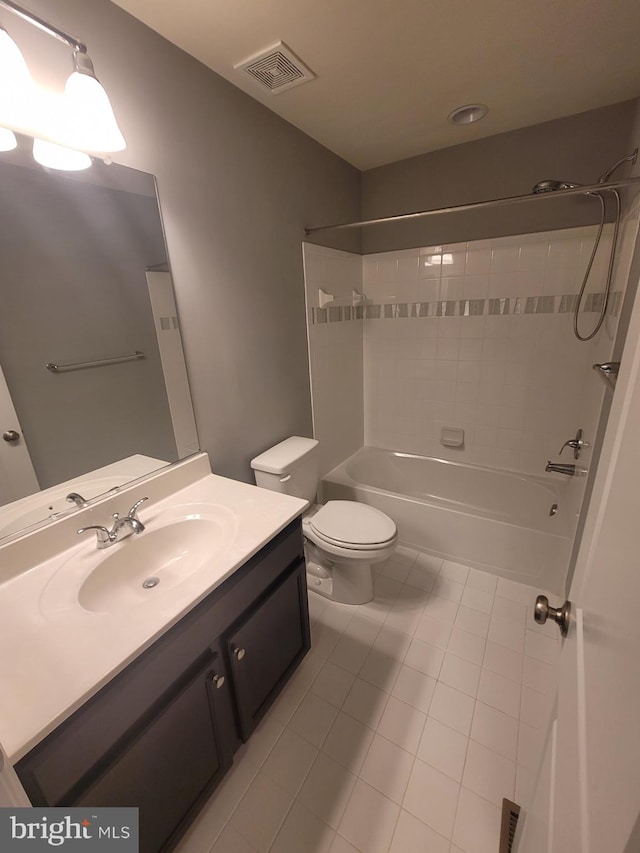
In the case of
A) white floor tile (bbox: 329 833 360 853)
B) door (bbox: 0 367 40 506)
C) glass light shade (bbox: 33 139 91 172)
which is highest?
glass light shade (bbox: 33 139 91 172)

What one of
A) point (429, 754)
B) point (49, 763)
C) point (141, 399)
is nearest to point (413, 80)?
point (141, 399)

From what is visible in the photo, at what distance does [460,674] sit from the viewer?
1.51 metres

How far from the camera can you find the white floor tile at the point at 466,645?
5.18ft

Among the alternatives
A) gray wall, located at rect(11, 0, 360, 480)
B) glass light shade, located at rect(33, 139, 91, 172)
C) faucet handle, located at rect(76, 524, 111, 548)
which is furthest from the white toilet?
glass light shade, located at rect(33, 139, 91, 172)

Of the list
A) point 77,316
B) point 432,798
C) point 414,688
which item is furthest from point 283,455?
point 432,798

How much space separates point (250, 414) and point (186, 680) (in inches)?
43.1

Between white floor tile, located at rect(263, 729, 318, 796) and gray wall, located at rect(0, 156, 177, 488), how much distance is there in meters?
1.14

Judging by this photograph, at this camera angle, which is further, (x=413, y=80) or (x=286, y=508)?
(x=413, y=80)

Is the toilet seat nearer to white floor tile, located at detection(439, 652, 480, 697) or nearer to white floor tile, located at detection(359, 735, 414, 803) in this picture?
white floor tile, located at detection(439, 652, 480, 697)

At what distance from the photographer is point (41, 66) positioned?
0.94 m

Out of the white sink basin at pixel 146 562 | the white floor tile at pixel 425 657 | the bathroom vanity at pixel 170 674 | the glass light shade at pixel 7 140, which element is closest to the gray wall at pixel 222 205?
the glass light shade at pixel 7 140

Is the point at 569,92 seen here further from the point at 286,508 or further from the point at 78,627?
the point at 78,627

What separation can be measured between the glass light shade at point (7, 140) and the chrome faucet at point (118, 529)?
1.01 meters

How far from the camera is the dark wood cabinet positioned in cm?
71
